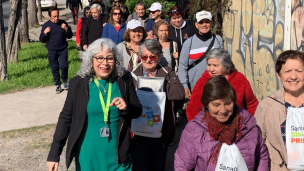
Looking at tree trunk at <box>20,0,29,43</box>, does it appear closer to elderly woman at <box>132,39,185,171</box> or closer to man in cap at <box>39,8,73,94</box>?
man in cap at <box>39,8,73,94</box>

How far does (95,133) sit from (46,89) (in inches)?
296

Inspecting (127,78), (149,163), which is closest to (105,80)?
(127,78)

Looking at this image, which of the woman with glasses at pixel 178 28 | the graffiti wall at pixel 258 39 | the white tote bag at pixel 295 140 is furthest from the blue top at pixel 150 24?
the white tote bag at pixel 295 140

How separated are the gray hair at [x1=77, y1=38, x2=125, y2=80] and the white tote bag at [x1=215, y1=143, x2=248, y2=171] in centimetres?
116

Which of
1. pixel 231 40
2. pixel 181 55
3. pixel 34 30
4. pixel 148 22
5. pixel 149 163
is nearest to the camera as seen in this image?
pixel 149 163

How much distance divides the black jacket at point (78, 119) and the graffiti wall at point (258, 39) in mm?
3577

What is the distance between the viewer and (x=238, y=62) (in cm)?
933

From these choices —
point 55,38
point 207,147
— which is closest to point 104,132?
point 207,147

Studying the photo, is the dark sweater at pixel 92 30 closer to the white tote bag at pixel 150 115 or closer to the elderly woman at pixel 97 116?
the white tote bag at pixel 150 115

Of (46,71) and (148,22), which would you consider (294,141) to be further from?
(46,71)

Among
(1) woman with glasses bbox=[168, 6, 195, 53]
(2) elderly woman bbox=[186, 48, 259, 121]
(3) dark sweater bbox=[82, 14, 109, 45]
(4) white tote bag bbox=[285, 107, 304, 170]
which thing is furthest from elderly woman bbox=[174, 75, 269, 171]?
(3) dark sweater bbox=[82, 14, 109, 45]

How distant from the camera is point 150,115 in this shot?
4875 mm

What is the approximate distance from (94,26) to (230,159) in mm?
7240

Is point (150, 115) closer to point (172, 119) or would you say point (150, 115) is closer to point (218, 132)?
point (172, 119)
